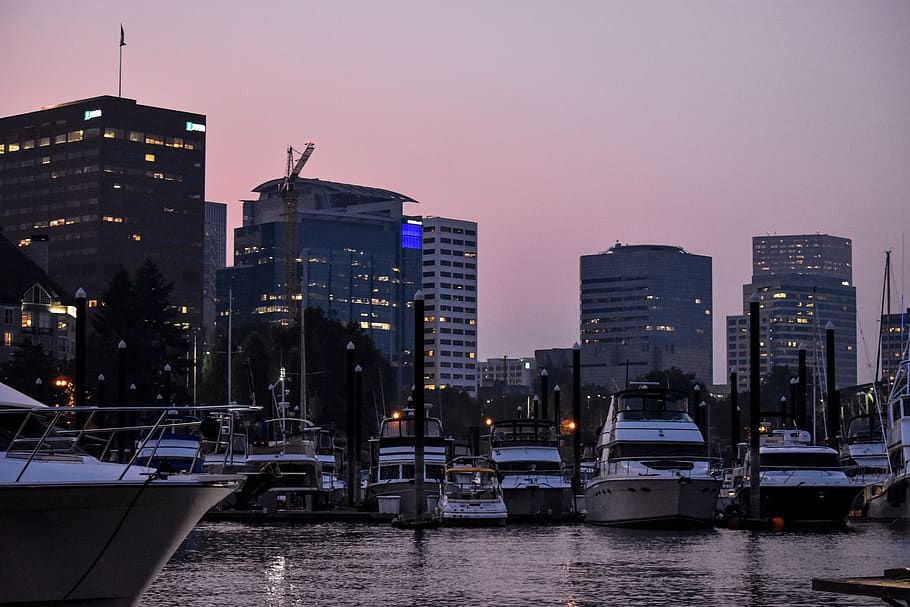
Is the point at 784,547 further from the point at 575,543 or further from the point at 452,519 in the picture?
the point at 452,519

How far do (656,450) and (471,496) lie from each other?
716 centimetres

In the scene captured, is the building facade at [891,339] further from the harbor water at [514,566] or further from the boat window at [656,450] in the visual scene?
the harbor water at [514,566]

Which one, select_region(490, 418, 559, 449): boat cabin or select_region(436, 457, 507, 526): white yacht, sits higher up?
select_region(490, 418, 559, 449): boat cabin

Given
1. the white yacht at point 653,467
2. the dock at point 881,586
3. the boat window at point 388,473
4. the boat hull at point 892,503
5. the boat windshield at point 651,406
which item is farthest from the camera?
the boat window at point 388,473

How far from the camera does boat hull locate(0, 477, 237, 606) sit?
2056cm

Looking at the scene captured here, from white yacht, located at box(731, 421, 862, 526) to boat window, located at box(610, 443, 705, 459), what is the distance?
16.7ft

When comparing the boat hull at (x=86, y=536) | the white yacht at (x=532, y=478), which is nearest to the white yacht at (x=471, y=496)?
the white yacht at (x=532, y=478)

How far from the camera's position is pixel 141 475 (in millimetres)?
21641

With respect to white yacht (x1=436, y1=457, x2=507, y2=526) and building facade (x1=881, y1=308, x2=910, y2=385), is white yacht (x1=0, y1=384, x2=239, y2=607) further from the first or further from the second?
building facade (x1=881, y1=308, x2=910, y2=385)

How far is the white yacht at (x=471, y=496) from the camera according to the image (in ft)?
180

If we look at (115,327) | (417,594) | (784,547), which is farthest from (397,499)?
(115,327)

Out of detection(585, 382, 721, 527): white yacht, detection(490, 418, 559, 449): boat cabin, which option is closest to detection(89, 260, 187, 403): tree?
detection(490, 418, 559, 449): boat cabin

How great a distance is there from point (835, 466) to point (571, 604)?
108ft

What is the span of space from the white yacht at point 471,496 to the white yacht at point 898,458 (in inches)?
642
